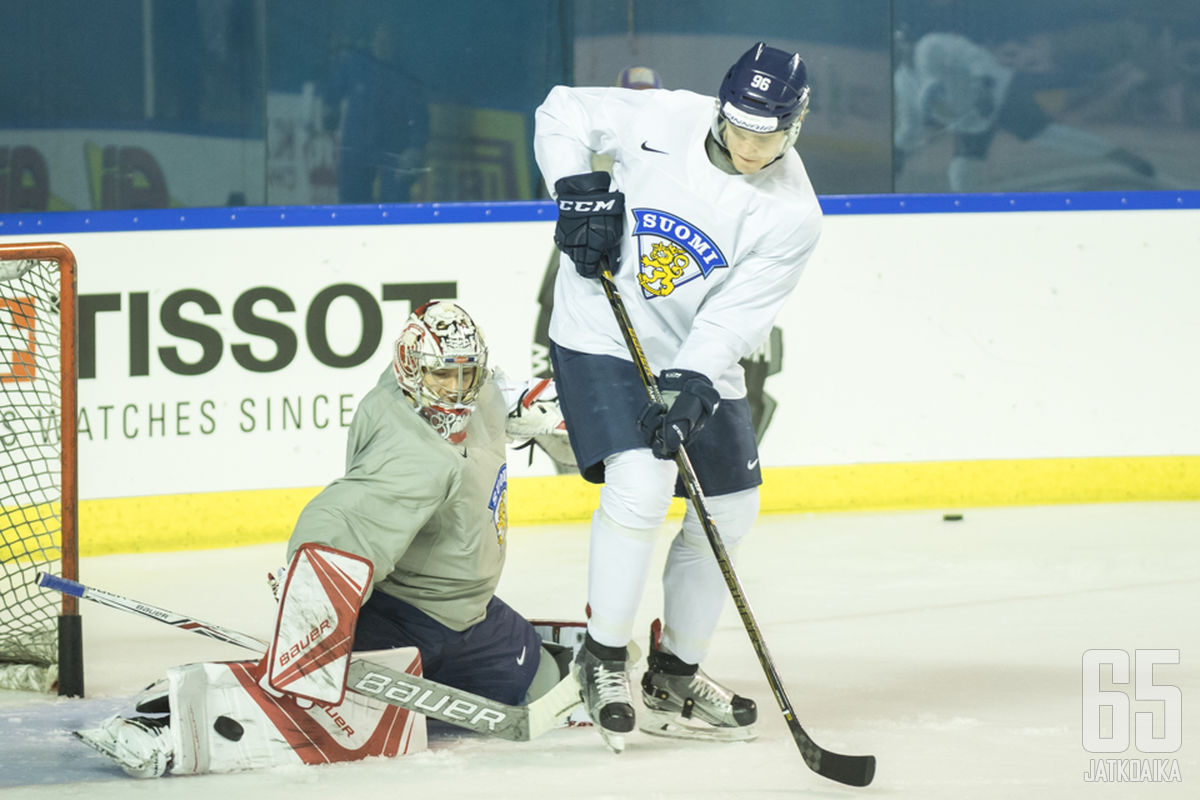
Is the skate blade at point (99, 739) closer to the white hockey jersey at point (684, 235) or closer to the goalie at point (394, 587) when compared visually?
the goalie at point (394, 587)

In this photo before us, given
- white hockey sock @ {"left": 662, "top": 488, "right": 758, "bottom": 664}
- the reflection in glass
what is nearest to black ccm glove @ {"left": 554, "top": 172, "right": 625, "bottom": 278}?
white hockey sock @ {"left": 662, "top": 488, "right": 758, "bottom": 664}

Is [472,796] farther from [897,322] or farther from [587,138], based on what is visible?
[897,322]

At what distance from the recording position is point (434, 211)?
4.80 m

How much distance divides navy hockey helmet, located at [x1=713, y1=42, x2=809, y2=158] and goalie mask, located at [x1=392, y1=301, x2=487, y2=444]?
0.56m

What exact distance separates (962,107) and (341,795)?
348 centimetres

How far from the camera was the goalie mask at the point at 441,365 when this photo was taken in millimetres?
2619

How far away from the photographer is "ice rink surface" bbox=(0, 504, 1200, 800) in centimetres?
249

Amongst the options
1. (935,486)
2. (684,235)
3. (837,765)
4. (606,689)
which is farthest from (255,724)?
(935,486)

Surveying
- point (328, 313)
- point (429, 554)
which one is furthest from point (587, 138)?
point (328, 313)

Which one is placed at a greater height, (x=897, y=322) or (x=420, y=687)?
(x=897, y=322)

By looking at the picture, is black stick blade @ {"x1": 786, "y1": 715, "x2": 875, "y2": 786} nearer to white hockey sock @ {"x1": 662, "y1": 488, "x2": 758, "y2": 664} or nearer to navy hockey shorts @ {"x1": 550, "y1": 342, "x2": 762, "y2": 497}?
white hockey sock @ {"x1": 662, "y1": 488, "x2": 758, "y2": 664}

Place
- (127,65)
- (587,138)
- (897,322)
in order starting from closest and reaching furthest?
1. (587,138)
2. (127,65)
3. (897,322)

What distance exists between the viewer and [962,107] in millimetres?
5129

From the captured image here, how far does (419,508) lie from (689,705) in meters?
0.62
